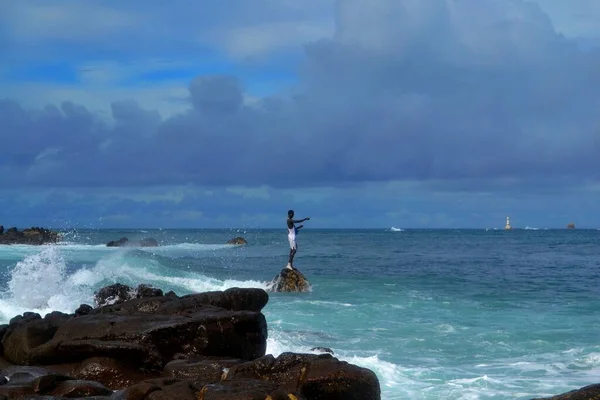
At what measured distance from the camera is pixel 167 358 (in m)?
12.6

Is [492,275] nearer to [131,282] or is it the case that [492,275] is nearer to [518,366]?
[131,282]

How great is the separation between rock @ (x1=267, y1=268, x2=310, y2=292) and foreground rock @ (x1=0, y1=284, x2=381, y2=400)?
45.6ft

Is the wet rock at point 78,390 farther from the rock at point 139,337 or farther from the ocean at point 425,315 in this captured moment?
the ocean at point 425,315

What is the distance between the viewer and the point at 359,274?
41562mm

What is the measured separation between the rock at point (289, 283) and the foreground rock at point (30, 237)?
51448 millimetres

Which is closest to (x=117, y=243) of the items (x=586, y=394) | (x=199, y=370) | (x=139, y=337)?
(x=139, y=337)

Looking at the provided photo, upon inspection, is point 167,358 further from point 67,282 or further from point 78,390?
point 67,282

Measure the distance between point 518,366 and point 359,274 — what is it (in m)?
25.0

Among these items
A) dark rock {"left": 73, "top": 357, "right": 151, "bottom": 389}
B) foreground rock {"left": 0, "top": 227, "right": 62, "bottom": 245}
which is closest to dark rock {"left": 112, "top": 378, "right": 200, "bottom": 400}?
dark rock {"left": 73, "top": 357, "right": 151, "bottom": 389}

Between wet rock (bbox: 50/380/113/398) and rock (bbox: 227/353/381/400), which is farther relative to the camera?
wet rock (bbox: 50/380/113/398)

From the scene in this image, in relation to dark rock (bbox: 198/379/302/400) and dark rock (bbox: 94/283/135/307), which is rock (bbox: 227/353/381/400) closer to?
dark rock (bbox: 198/379/302/400)

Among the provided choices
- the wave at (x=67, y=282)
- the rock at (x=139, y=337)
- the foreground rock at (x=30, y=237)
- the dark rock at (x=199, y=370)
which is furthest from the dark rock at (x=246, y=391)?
the foreground rock at (x=30, y=237)

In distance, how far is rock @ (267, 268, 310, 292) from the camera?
30250 mm

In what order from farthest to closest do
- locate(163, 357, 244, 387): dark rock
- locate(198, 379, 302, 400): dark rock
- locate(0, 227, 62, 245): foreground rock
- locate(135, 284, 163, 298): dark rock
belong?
locate(0, 227, 62, 245): foreground rock, locate(135, 284, 163, 298): dark rock, locate(163, 357, 244, 387): dark rock, locate(198, 379, 302, 400): dark rock
